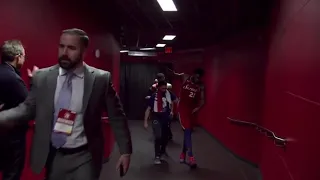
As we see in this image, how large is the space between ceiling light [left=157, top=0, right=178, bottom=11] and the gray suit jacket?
4.30 m

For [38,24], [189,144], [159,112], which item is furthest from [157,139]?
[38,24]

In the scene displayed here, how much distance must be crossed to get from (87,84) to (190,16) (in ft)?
19.5

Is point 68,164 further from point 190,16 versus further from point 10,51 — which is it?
point 190,16

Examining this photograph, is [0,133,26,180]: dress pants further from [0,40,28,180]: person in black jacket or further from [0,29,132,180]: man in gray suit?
[0,29,132,180]: man in gray suit

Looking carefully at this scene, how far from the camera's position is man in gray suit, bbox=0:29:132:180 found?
7.24 ft

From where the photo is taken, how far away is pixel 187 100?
6.37 meters

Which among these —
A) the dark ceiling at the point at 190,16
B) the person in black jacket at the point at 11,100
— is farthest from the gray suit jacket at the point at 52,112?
the dark ceiling at the point at 190,16

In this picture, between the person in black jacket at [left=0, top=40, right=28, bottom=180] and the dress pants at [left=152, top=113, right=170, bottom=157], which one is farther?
the dress pants at [left=152, top=113, right=170, bottom=157]

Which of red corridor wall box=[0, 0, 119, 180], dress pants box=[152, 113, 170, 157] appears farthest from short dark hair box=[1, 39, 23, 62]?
dress pants box=[152, 113, 170, 157]

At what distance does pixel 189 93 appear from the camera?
6375 millimetres

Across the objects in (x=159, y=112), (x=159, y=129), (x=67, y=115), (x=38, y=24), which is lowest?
(x=159, y=129)

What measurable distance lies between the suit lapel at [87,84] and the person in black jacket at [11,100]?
2.79 feet

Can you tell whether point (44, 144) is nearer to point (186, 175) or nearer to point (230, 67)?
point (186, 175)

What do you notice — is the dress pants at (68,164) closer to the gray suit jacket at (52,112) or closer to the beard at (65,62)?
the gray suit jacket at (52,112)
